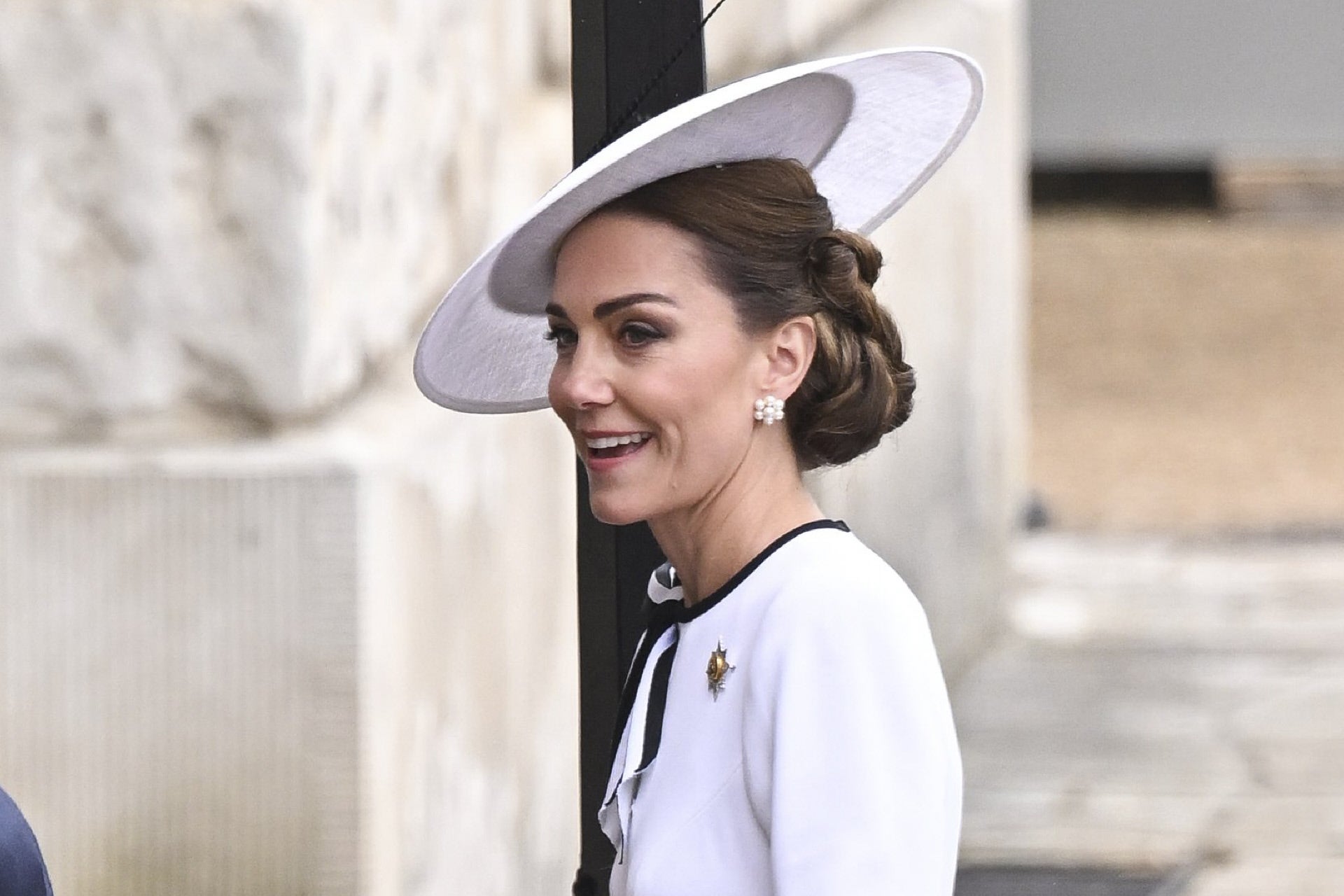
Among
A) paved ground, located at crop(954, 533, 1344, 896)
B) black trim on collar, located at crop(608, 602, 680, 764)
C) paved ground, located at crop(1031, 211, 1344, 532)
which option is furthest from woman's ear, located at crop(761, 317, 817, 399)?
paved ground, located at crop(1031, 211, 1344, 532)

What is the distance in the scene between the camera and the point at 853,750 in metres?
1.56

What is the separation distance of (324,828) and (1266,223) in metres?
14.6

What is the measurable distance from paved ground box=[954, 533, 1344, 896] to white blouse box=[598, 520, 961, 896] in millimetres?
3261

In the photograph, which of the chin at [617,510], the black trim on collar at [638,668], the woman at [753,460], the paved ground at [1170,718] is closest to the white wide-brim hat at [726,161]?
the woman at [753,460]

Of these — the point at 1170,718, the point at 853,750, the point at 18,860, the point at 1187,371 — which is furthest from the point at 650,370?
the point at 1187,371

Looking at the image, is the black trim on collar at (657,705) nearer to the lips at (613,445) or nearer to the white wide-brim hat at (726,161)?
the lips at (613,445)

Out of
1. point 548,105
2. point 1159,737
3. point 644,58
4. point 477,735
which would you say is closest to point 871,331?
point 644,58

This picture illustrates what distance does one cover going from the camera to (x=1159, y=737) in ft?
19.6

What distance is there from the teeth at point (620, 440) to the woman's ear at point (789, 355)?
109 millimetres

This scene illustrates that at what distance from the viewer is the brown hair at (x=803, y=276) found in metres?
1.73

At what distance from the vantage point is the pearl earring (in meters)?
1.76

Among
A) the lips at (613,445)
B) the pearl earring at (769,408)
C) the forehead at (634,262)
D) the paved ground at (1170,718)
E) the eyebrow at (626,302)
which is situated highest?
the forehead at (634,262)

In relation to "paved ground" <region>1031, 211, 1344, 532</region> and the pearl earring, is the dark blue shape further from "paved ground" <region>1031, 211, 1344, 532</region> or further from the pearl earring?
"paved ground" <region>1031, 211, 1344, 532</region>

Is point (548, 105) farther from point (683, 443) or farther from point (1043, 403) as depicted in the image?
point (1043, 403)
